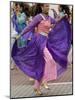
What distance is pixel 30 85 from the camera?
2.88 m

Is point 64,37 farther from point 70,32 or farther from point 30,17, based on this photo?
point 30,17

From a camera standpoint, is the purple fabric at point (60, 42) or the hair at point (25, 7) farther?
the purple fabric at point (60, 42)

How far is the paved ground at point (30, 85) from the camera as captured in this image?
2826 millimetres

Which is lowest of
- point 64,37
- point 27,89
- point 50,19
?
point 27,89

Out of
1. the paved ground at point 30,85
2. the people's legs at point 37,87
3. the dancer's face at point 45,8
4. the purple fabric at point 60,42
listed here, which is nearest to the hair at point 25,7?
the dancer's face at point 45,8

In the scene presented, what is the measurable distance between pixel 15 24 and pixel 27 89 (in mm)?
703

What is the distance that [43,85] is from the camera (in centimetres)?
293

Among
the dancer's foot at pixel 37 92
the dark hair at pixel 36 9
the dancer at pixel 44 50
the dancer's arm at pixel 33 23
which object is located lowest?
the dancer's foot at pixel 37 92

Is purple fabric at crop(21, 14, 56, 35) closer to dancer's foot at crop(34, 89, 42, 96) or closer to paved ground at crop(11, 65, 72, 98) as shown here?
paved ground at crop(11, 65, 72, 98)

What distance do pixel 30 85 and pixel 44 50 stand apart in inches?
16.1

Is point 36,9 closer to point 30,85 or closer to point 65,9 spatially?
point 65,9

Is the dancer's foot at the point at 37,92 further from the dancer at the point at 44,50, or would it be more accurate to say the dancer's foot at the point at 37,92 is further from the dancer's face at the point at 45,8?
the dancer's face at the point at 45,8

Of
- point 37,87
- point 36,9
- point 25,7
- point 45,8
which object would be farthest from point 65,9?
point 37,87
